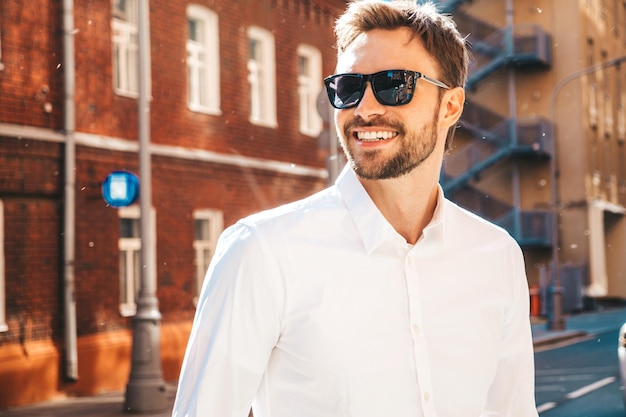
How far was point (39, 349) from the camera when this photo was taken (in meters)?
10.6

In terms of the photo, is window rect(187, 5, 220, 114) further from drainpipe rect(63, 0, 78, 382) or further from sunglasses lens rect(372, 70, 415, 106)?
sunglasses lens rect(372, 70, 415, 106)

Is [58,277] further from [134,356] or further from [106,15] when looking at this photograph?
[106,15]

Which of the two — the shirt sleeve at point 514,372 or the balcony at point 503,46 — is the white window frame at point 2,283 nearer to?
the balcony at point 503,46

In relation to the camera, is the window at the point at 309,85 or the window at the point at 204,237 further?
the window at the point at 309,85

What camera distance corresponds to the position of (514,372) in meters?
2.20

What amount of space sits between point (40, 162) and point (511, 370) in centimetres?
930

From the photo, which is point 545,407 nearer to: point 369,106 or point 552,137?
point 552,137

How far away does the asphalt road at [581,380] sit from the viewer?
29.6ft

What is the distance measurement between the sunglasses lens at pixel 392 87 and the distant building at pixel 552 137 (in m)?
8.73

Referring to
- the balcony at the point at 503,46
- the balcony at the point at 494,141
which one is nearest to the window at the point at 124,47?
the balcony at the point at 503,46

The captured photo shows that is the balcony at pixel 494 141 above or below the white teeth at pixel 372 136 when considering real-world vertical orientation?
above

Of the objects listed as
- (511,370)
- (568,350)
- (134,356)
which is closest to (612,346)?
(568,350)

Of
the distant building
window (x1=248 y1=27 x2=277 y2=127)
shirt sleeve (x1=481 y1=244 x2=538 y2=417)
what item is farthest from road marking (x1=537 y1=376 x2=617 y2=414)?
shirt sleeve (x1=481 y1=244 x2=538 y2=417)

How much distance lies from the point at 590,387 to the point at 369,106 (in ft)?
29.9
